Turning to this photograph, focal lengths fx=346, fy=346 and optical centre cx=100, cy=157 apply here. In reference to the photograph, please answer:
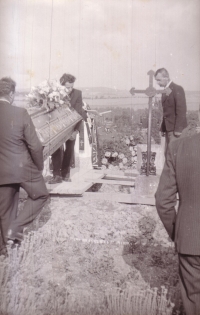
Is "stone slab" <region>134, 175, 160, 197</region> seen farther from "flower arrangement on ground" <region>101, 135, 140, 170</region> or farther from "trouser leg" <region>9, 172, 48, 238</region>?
"flower arrangement on ground" <region>101, 135, 140, 170</region>

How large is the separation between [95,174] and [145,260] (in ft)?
9.96

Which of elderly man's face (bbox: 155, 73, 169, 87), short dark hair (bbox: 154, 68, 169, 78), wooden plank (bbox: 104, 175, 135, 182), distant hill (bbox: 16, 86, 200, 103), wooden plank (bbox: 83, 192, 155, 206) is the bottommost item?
wooden plank (bbox: 104, 175, 135, 182)

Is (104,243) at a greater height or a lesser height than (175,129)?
lesser

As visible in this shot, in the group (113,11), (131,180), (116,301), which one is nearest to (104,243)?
(116,301)

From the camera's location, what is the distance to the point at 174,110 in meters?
3.67

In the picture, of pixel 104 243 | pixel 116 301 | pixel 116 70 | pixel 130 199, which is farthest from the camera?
pixel 130 199

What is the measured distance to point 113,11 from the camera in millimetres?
2723

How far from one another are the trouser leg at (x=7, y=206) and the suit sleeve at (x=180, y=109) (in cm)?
175

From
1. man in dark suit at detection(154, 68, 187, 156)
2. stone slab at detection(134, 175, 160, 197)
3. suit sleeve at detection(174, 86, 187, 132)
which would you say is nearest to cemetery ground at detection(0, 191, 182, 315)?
stone slab at detection(134, 175, 160, 197)

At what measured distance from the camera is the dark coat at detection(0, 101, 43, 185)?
10.0 ft

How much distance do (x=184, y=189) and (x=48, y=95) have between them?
2.74 m

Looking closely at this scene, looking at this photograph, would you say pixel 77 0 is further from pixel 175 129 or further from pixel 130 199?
pixel 130 199

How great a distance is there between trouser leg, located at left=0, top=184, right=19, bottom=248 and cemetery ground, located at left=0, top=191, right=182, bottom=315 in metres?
0.22

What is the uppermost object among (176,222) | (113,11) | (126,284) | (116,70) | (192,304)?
(113,11)
